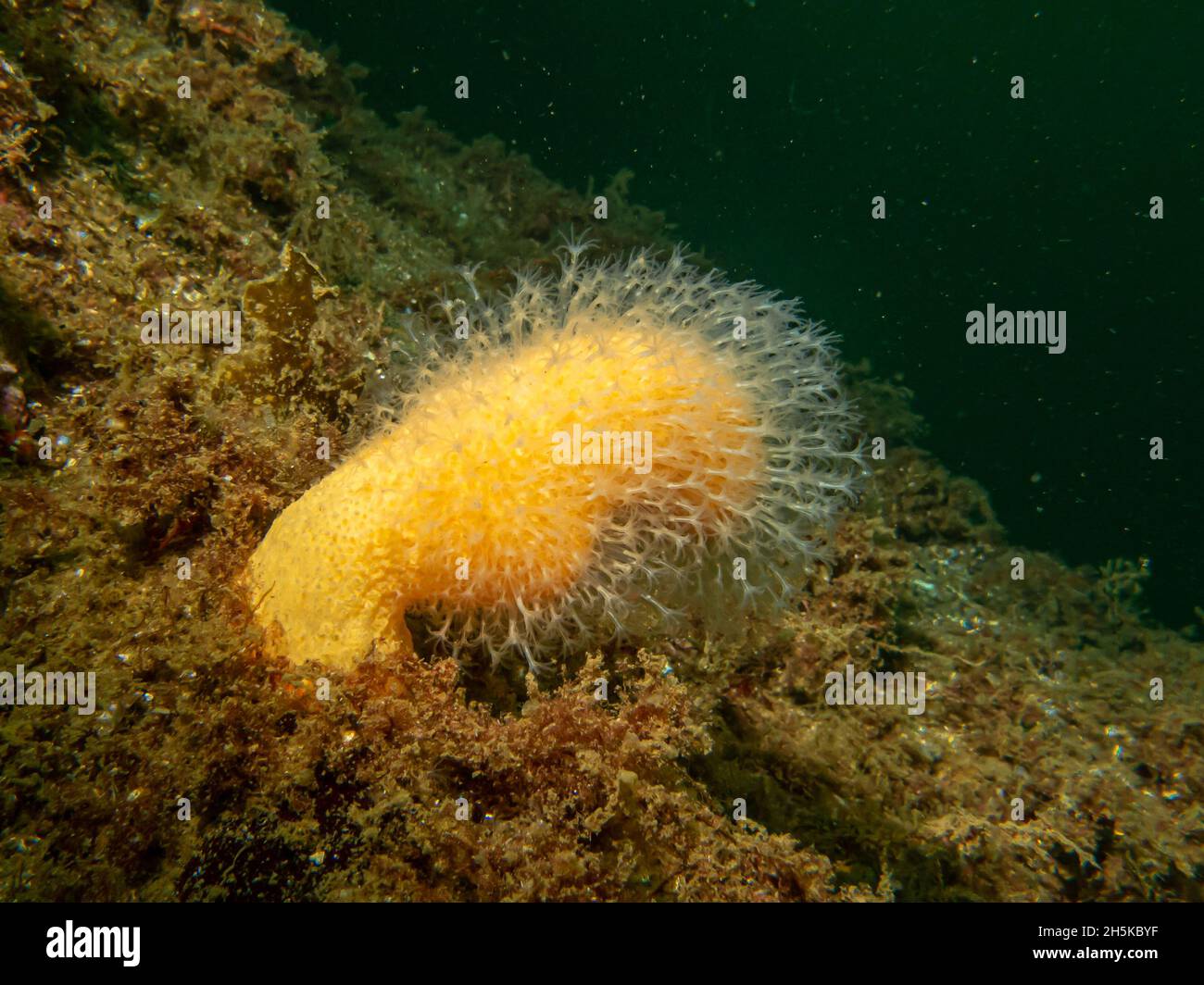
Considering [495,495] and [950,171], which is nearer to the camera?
[495,495]

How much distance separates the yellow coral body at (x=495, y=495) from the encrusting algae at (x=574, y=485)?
1cm

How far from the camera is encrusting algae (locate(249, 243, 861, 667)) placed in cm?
312

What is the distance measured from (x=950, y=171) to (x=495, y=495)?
76.3 meters

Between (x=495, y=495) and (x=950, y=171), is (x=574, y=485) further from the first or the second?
(x=950, y=171)

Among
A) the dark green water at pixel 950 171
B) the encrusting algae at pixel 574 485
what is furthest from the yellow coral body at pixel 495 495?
the dark green water at pixel 950 171

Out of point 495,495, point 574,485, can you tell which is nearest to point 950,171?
point 574,485

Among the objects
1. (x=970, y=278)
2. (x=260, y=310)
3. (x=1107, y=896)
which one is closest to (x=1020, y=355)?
(x=970, y=278)

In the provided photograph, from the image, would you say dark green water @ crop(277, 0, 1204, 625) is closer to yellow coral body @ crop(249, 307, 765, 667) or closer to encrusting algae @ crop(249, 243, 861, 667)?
encrusting algae @ crop(249, 243, 861, 667)

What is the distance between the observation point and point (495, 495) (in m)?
3.11

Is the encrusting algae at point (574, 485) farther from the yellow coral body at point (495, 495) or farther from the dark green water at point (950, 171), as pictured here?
the dark green water at point (950, 171)
